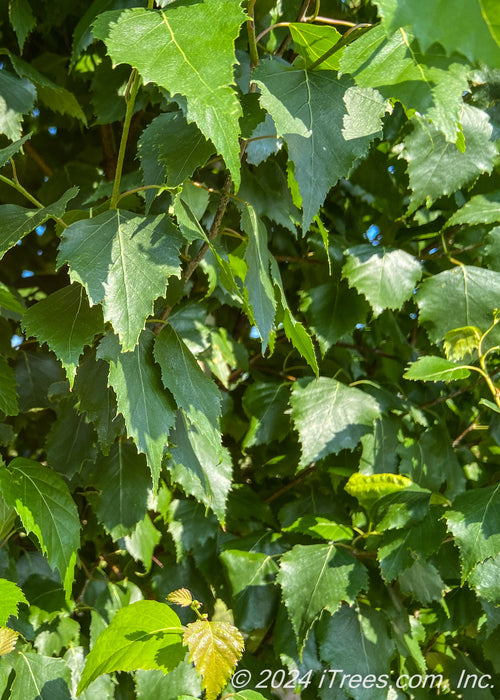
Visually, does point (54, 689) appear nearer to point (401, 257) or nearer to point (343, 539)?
point (343, 539)

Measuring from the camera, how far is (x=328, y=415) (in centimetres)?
83

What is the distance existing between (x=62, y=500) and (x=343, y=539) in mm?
354

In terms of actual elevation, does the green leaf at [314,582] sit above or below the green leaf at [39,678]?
below

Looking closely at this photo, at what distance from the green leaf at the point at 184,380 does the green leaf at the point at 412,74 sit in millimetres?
283

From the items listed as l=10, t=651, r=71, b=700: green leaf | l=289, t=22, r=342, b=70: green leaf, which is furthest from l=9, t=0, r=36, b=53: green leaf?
l=10, t=651, r=71, b=700: green leaf

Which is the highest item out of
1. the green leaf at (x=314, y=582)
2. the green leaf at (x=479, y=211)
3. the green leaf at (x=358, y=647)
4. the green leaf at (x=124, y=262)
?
the green leaf at (x=124, y=262)

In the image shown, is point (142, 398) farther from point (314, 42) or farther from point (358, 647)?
point (358, 647)

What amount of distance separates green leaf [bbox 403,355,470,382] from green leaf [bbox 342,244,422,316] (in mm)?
119

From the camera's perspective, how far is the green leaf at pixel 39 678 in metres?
0.67

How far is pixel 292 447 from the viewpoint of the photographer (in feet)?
3.09

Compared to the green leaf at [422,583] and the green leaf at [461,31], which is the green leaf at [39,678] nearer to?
the green leaf at [422,583]

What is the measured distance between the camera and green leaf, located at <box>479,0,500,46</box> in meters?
0.25

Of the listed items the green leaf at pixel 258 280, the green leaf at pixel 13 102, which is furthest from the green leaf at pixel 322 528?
the green leaf at pixel 13 102

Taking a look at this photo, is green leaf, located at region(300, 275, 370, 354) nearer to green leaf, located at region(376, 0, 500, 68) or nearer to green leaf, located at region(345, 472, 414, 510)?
green leaf, located at region(345, 472, 414, 510)
